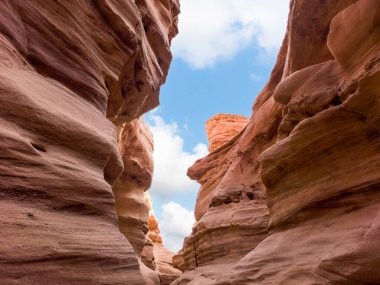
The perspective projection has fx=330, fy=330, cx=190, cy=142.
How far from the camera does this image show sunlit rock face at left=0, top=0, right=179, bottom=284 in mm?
3738

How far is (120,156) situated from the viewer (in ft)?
21.6

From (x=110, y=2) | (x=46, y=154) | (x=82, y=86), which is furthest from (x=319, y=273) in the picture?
(x=110, y=2)

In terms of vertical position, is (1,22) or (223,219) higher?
(1,22)

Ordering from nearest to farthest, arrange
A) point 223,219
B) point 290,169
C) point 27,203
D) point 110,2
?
point 27,203 < point 290,169 < point 110,2 < point 223,219

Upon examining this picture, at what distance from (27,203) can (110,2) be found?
5487mm

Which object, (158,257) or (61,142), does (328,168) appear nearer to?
(61,142)

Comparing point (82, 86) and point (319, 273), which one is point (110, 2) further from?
point (319, 273)

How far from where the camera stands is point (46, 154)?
15.0 ft


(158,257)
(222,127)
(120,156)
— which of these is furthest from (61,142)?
(222,127)

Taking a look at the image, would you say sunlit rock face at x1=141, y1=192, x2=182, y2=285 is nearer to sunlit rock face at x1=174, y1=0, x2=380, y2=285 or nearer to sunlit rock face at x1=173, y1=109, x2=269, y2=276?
sunlit rock face at x1=173, y1=109, x2=269, y2=276

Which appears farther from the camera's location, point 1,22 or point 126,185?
point 126,185

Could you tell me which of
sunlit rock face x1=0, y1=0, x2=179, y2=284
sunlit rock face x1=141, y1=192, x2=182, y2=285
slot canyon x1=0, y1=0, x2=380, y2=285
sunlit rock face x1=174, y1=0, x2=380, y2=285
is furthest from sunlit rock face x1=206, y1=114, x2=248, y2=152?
sunlit rock face x1=0, y1=0, x2=179, y2=284

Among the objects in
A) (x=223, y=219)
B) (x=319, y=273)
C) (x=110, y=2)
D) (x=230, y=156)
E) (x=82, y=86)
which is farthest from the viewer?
(x=230, y=156)

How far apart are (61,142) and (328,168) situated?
192 inches
